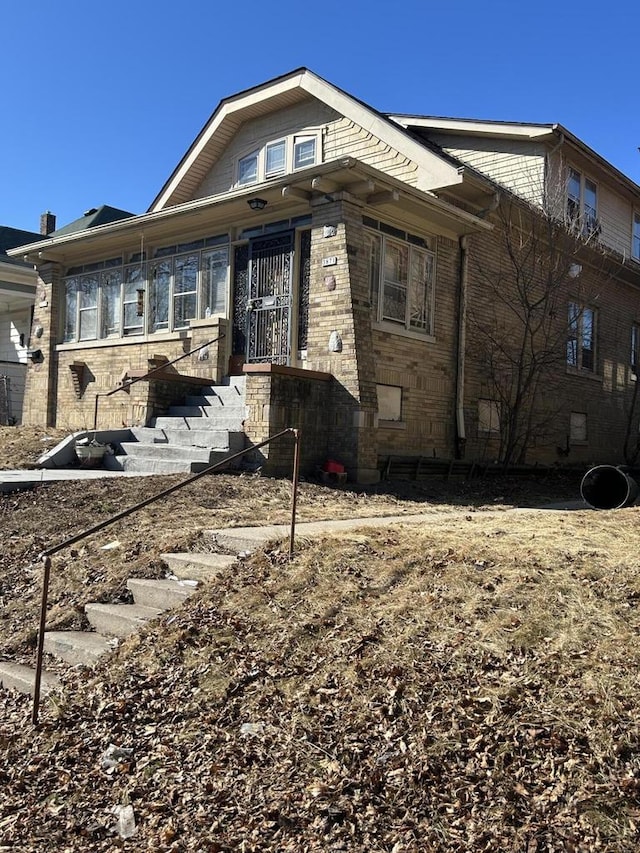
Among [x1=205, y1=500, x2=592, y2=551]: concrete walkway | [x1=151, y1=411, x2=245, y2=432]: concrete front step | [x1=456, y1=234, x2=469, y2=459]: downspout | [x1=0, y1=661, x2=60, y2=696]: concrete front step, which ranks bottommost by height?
[x1=0, y1=661, x2=60, y2=696]: concrete front step

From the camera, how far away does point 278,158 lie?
50.5 feet

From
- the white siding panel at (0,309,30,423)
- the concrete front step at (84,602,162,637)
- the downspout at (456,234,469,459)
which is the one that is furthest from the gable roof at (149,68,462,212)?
the concrete front step at (84,602,162,637)

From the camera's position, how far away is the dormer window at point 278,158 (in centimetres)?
1480

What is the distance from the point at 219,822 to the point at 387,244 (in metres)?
10.4

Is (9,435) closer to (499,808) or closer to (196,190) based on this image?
(196,190)

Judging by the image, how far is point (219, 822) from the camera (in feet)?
10.1

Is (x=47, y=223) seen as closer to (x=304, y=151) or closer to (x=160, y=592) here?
(x=304, y=151)

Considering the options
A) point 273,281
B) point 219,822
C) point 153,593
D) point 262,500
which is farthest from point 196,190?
point 219,822

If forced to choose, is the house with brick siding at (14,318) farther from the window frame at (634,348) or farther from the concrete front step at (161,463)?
the window frame at (634,348)

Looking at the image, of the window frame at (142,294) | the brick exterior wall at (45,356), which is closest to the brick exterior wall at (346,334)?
the window frame at (142,294)

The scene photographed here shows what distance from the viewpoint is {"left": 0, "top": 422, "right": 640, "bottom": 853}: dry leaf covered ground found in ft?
9.46

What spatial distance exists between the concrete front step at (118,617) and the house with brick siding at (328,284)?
16.0 feet

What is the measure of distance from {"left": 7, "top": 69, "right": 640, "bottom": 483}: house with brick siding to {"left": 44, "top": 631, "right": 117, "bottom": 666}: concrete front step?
5.11 m

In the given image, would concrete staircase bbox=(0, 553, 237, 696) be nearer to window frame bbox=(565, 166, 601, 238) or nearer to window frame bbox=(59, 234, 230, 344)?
window frame bbox=(59, 234, 230, 344)
